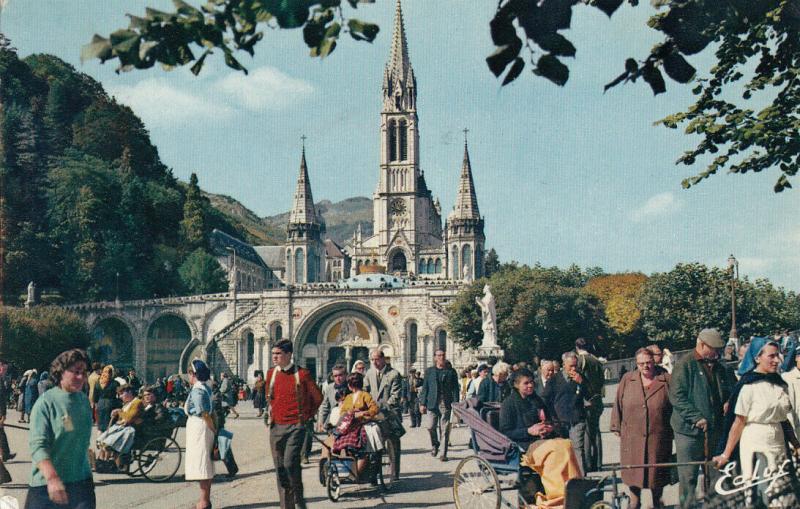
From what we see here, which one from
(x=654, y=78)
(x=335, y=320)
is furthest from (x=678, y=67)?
(x=335, y=320)

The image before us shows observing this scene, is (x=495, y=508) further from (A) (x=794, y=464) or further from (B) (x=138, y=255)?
(B) (x=138, y=255)

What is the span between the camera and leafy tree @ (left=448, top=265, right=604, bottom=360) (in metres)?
51.5

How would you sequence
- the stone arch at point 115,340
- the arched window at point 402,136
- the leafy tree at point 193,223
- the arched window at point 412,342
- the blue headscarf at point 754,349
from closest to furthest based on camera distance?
the blue headscarf at point 754,349
the arched window at point 412,342
the stone arch at point 115,340
the leafy tree at point 193,223
the arched window at point 402,136

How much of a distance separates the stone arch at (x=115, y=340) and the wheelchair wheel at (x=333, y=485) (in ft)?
184

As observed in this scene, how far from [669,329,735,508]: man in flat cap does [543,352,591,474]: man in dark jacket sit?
2.82 meters

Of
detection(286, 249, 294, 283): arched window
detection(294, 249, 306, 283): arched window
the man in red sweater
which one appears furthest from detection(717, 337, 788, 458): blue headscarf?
detection(294, 249, 306, 283): arched window

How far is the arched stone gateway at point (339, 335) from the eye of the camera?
6431 centimetres

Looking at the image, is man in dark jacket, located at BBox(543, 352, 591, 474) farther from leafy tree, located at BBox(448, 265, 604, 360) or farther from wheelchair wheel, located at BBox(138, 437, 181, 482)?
leafy tree, located at BBox(448, 265, 604, 360)

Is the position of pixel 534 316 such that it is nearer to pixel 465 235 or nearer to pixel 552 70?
pixel 465 235

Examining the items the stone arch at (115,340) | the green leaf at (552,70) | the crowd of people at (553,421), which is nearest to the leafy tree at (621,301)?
the stone arch at (115,340)

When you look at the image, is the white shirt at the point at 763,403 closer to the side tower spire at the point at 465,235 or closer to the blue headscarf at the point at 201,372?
the blue headscarf at the point at 201,372

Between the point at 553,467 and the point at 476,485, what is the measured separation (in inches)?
41.3

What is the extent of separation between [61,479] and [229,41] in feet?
10.5

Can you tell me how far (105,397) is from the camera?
573 inches
